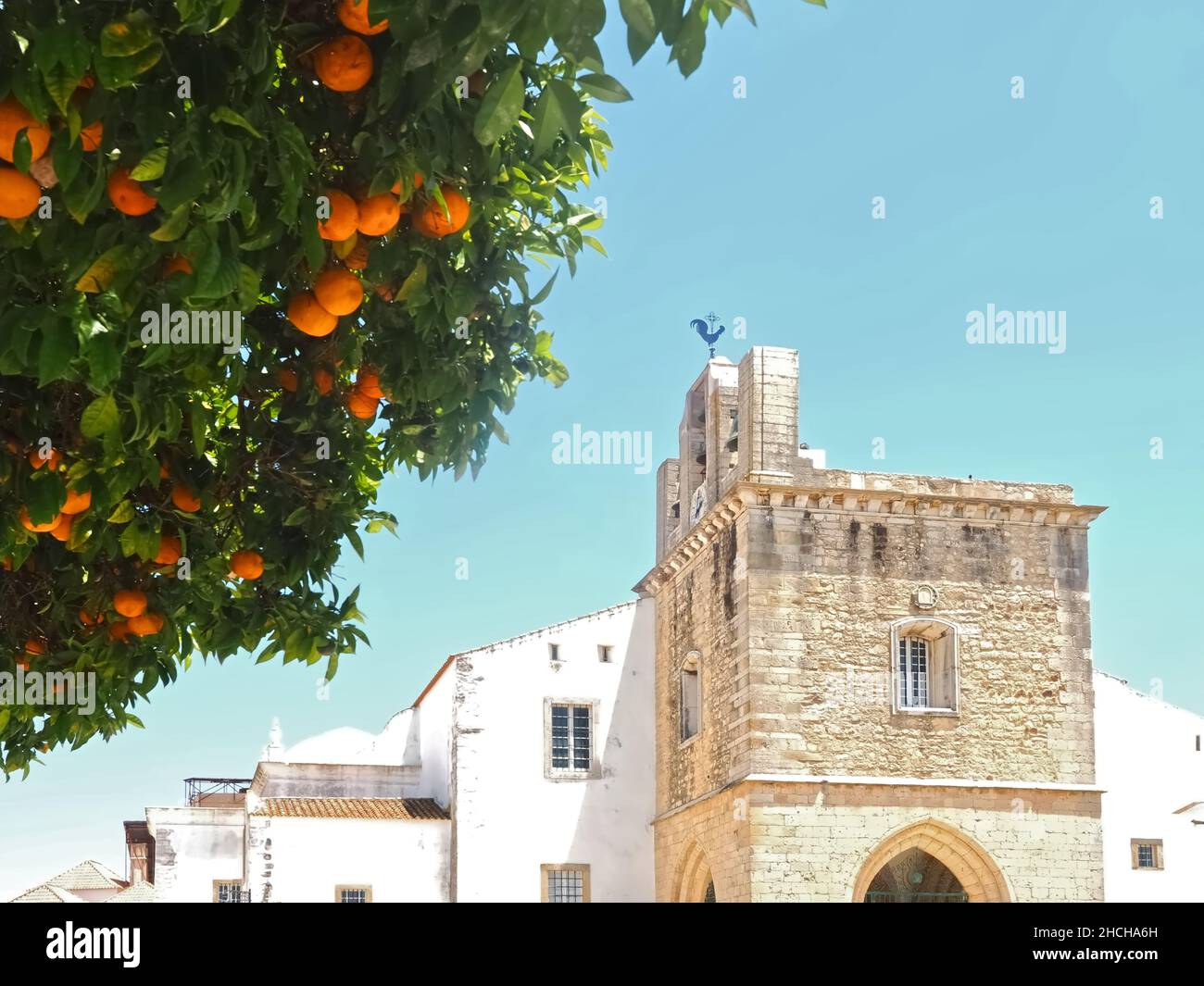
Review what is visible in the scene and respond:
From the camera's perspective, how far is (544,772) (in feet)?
89.7

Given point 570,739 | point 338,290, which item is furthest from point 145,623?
point 570,739

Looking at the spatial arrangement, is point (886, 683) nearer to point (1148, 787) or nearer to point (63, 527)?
point (1148, 787)

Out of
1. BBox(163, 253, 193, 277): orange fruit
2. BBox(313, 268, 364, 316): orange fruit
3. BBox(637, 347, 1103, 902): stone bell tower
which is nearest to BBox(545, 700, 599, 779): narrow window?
BBox(637, 347, 1103, 902): stone bell tower

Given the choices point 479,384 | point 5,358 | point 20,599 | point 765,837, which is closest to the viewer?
point 5,358

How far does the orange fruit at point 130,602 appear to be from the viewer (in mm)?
5574

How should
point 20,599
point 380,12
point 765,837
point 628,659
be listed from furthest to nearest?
point 628,659 → point 765,837 → point 20,599 → point 380,12

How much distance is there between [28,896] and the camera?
2955 cm

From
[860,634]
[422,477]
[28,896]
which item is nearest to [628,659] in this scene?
[860,634]

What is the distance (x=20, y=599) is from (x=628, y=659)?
23.2 metres

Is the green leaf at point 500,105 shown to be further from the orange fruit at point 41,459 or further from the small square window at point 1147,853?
the small square window at point 1147,853

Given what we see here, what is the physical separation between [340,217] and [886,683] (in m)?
21.0

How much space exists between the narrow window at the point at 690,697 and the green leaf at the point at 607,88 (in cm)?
2329

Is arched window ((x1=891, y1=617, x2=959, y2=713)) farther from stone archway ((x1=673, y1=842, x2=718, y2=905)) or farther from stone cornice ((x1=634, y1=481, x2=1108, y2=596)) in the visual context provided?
stone archway ((x1=673, y1=842, x2=718, y2=905))
